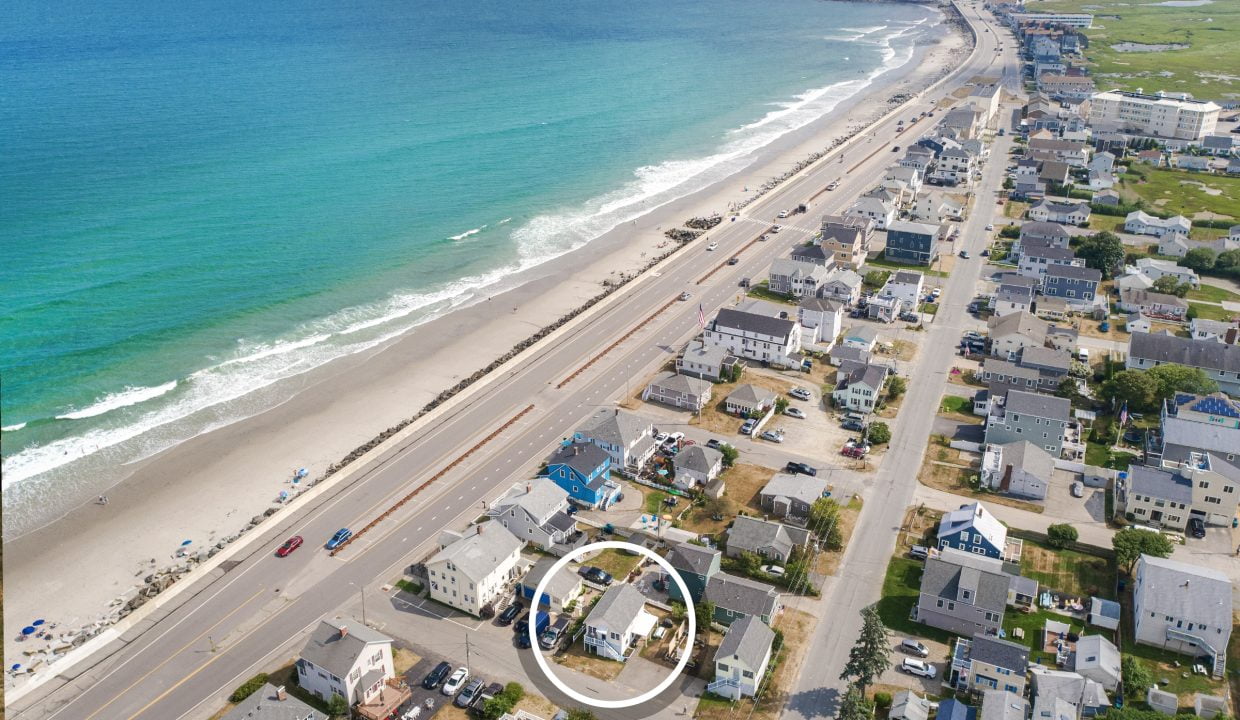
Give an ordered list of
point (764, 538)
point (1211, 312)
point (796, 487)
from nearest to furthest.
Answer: point (764, 538)
point (796, 487)
point (1211, 312)

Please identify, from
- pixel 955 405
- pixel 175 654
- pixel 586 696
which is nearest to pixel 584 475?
pixel 586 696

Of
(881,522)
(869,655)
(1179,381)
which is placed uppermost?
(1179,381)

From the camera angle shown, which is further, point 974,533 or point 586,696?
point 974,533

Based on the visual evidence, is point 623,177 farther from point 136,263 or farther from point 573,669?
point 573,669

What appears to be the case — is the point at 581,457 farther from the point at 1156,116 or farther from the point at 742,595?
the point at 1156,116

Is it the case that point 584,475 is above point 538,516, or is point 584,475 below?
above

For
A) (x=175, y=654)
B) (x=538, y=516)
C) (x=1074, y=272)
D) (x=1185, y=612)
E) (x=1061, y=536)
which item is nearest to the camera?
(x=175, y=654)
